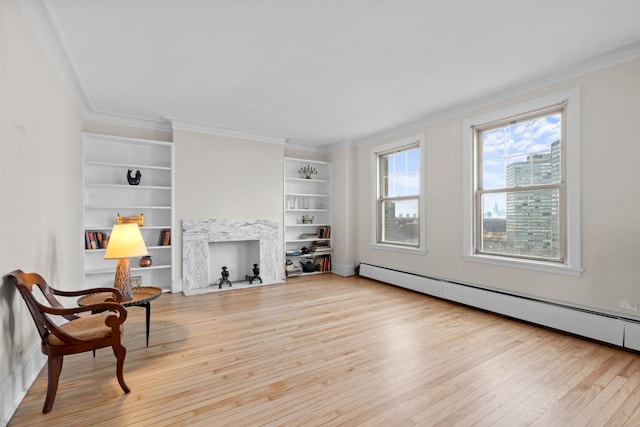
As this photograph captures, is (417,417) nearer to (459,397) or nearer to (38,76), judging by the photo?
(459,397)

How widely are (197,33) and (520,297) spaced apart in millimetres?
4326

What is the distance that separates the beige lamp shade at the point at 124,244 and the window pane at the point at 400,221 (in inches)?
158

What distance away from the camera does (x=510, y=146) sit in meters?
3.82

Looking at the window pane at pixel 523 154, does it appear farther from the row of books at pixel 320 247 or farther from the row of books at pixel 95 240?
the row of books at pixel 95 240

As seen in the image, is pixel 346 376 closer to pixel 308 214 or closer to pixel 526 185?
pixel 526 185

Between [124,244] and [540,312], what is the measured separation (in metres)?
4.33

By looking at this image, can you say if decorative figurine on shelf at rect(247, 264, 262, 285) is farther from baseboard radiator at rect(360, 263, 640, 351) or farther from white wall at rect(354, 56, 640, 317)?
white wall at rect(354, 56, 640, 317)

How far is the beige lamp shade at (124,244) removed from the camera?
9.12ft

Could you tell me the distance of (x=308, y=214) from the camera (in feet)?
21.5

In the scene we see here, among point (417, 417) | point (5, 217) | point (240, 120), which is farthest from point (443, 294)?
point (5, 217)

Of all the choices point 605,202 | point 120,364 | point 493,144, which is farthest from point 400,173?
point 120,364

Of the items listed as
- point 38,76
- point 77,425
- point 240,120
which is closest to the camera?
point 77,425

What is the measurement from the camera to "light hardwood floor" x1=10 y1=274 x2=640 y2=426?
6.20ft

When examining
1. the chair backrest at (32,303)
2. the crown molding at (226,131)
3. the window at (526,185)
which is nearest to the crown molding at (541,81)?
the window at (526,185)
